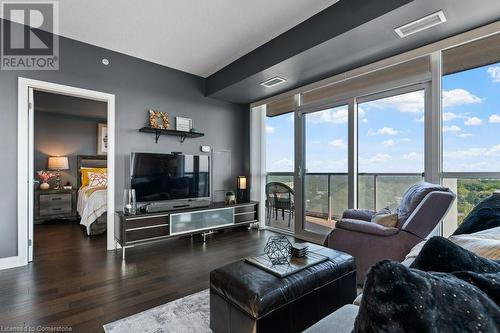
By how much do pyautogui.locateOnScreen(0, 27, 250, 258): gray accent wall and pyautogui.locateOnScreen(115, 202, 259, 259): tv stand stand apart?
60 centimetres

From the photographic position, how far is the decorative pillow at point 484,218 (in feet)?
4.83

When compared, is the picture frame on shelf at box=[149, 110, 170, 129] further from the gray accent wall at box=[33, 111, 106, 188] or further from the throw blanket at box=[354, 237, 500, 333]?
the throw blanket at box=[354, 237, 500, 333]

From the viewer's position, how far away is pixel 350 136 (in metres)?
3.59

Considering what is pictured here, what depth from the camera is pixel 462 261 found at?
58 centimetres

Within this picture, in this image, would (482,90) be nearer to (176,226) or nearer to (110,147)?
(176,226)

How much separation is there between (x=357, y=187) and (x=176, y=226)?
2.72 meters

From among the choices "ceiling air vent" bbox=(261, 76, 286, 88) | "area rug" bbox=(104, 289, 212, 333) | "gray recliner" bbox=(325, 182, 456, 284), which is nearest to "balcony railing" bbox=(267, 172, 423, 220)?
"gray recliner" bbox=(325, 182, 456, 284)

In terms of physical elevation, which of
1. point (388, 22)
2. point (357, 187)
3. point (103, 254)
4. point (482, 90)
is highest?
point (388, 22)

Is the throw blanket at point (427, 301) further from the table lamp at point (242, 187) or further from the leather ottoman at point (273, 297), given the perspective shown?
the table lamp at point (242, 187)

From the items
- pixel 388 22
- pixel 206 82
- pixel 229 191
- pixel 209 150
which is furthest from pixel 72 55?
pixel 388 22

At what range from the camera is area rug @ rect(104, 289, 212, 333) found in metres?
1.75

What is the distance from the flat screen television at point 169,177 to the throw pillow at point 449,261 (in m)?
3.62

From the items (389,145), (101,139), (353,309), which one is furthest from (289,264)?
(101,139)

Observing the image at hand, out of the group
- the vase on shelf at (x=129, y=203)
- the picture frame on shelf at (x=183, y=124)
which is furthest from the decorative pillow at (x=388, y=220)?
the picture frame on shelf at (x=183, y=124)
